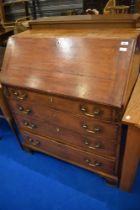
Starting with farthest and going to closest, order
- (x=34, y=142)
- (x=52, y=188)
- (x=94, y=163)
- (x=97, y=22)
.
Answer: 1. (x=34, y=142)
2. (x=52, y=188)
3. (x=94, y=163)
4. (x=97, y=22)

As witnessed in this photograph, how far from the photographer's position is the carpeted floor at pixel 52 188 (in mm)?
1360

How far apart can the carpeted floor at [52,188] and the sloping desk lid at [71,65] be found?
860mm

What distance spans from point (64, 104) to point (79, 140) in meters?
0.34

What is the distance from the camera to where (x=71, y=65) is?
109 cm

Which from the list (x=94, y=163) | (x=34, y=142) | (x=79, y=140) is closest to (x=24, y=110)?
(x=34, y=142)

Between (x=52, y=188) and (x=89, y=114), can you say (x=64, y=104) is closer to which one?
(x=89, y=114)

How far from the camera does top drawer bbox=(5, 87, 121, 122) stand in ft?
3.31

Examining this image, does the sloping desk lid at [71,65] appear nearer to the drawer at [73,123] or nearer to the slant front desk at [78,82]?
the slant front desk at [78,82]

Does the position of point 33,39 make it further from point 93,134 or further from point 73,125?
point 93,134

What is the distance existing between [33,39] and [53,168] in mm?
1141

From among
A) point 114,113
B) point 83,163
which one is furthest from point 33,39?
point 83,163

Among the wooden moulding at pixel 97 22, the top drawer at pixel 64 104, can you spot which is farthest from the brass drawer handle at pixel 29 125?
the wooden moulding at pixel 97 22

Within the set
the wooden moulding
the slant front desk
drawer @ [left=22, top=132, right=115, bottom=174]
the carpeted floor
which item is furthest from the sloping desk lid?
the carpeted floor

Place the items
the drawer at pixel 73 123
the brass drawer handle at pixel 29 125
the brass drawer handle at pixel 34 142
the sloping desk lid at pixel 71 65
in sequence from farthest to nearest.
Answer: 1. the brass drawer handle at pixel 34 142
2. the brass drawer handle at pixel 29 125
3. the drawer at pixel 73 123
4. the sloping desk lid at pixel 71 65
